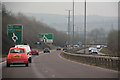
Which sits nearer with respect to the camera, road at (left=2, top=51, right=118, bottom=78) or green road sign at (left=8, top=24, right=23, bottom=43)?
road at (left=2, top=51, right=118, bottom=78)

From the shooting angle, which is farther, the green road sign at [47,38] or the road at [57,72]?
the green road sign at [47,38]

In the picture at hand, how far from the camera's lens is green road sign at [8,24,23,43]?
2517 inches

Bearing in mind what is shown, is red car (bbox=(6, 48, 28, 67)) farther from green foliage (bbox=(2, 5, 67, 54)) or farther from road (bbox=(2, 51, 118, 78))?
green foliage (bbox=(2, 5, 67, 54))

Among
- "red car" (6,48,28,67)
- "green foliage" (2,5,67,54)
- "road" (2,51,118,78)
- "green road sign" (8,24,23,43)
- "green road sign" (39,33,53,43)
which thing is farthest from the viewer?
"green road sign" (39,33,53,43)

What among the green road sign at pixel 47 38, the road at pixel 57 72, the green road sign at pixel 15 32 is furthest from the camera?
the green road sign at pixel 47 38

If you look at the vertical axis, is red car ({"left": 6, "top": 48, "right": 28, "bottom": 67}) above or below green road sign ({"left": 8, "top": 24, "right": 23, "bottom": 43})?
below

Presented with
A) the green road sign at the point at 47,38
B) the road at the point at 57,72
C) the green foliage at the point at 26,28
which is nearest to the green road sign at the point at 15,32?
the green foliage at the point at 26,28

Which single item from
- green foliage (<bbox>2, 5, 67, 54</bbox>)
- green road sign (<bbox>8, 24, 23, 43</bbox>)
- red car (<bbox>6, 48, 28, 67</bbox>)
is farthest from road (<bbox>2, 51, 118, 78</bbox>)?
green foliage (<bbox>2, 5, 67, 54</bbox>)

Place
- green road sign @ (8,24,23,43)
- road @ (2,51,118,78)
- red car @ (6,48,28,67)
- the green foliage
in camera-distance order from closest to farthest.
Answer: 1. road @ (2,51,118,78)
2. red car @ (6,48,28,67)
3. green road sign @ (8,24,23,43)
4. the green foliage

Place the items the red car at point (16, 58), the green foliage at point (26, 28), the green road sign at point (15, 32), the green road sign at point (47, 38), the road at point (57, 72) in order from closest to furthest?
1. the road at point (57, 72)
2. the red car at point (16, 58)
3. the green road sign at point (15, 32)
4. the green foliage at point (26, 28)
5. the green road sign at point (47, 38)

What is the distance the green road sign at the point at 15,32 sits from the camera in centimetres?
6393

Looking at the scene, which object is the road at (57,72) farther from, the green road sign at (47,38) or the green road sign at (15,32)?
the green road sign at (47,38)

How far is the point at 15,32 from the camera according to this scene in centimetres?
6588

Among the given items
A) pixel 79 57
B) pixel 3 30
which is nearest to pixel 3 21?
pixel 3 30
